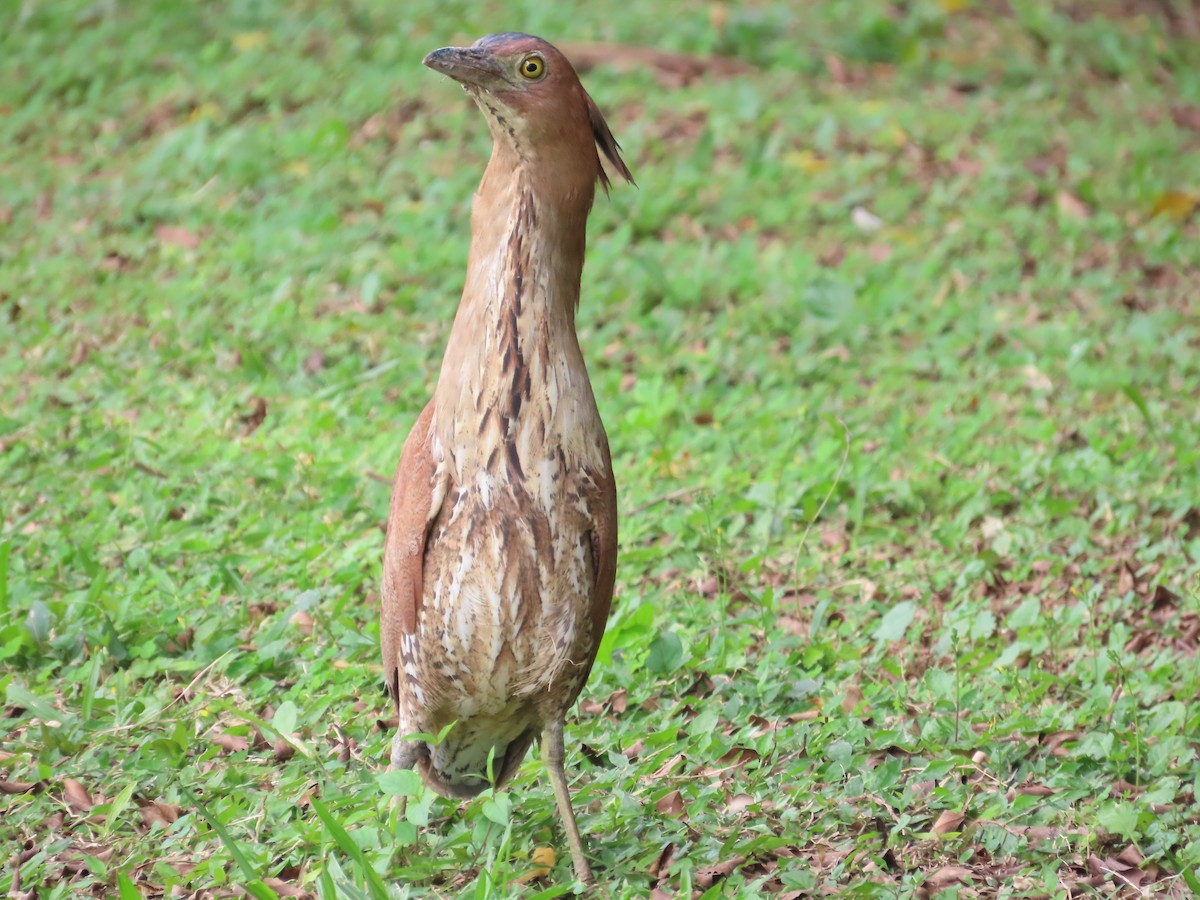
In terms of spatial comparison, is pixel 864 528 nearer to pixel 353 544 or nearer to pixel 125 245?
pixel 353 544

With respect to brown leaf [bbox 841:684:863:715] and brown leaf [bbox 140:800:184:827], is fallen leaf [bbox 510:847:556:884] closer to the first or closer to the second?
brown leaf [bbox 140:800:184:827]

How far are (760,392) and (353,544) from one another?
2.14 metres

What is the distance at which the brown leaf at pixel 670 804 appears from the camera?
3.75 meters

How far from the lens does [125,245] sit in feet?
22.6

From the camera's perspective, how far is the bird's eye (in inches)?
122

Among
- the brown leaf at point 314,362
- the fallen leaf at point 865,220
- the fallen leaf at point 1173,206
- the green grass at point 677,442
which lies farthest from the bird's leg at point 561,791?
the fallen leaf at point 1173,206

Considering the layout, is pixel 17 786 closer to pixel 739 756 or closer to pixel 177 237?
pixel 739 756

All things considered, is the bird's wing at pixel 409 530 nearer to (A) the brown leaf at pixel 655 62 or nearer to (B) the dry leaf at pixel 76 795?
(B) the dry leaf at pixel 76 795

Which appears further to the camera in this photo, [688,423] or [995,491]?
[688,423]

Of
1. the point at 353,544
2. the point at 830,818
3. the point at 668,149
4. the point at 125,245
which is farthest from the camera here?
the point at 668,149

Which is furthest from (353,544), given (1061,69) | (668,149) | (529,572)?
(1061,69)

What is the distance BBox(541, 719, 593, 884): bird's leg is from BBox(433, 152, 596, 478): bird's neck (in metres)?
0.72

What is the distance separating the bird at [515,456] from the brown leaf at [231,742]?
717 mm

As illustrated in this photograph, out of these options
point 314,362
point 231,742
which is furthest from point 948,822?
point 314,362
